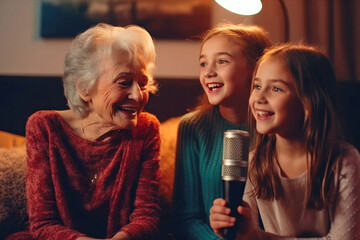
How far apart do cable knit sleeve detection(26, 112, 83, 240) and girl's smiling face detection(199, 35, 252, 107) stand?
463 mm

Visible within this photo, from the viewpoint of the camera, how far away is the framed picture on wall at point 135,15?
2441 mm

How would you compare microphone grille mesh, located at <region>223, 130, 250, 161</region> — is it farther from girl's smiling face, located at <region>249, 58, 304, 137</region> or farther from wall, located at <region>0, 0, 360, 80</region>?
wall, located at <region>0, 0, 360, 80</region>

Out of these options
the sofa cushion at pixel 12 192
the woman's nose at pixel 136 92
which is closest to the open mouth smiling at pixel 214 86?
the woman's nose at pixel 136 92

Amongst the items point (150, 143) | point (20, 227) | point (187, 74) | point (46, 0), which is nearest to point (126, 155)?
point (150, 143)

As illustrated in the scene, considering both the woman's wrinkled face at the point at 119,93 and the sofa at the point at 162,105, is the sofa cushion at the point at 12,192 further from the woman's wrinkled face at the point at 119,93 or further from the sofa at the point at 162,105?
the woman's wrinkled face at the point at 119,93

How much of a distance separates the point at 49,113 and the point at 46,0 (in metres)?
1.10

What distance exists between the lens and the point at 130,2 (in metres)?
2.47

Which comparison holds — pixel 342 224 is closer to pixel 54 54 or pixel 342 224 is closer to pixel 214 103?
pixel 214 103

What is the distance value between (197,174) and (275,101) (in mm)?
373

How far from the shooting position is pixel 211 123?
1629 millimetres

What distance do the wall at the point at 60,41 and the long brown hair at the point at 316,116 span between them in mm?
1075

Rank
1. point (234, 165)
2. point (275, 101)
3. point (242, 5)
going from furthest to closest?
1. point (242, 5)
2. point (275, 101)
3. point (234, 165)

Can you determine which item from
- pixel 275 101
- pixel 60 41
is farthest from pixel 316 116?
pixel 60 41

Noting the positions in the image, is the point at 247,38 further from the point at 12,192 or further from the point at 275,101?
the point at 12,192
